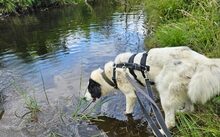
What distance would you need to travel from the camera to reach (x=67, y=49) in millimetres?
10344

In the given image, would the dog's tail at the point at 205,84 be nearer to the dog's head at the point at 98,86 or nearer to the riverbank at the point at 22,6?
the dog's head at the point at 98,86

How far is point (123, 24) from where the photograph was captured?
13156 millimetres

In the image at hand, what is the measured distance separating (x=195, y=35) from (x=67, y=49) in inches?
190

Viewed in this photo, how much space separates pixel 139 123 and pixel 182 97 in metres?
1.21

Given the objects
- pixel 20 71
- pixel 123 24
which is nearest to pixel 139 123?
pixel 20 71

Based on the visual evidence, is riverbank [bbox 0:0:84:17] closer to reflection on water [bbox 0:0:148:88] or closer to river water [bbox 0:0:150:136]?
river water [bbox 0:0:150:136]

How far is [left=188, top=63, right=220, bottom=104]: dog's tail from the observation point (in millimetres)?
3648

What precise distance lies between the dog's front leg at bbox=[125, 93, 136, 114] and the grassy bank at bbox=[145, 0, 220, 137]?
1003mm

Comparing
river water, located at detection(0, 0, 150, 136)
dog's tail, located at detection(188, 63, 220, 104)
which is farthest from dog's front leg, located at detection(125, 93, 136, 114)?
dog's tail, located at detection(188, 63, 220, 104)

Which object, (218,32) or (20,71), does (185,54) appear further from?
(20,71)

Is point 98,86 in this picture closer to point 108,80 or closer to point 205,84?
point 108,80

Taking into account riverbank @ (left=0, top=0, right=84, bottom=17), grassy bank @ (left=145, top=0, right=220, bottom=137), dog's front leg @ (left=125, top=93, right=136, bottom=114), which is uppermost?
grassy bank @ (left=145, top=0, right=220, bottom=137)

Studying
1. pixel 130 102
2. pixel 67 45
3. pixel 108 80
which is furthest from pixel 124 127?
pixel 67 45

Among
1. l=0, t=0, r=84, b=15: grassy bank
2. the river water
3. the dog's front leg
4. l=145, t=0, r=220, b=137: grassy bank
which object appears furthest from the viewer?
l=0, t=0, r=84, b=15: grassy bank
